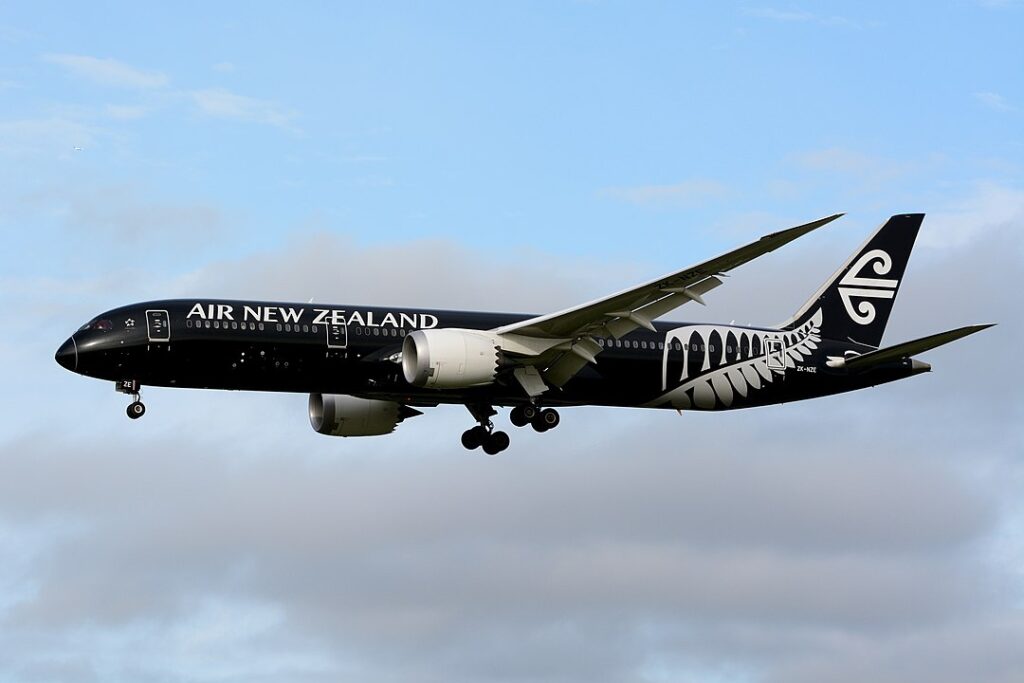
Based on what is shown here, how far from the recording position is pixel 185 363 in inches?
2116

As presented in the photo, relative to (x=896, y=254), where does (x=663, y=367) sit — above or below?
below

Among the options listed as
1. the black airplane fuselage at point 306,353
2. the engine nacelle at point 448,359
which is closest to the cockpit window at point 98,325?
the black airplane fuselage at point 306,353

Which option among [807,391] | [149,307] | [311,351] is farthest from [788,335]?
[149,307]

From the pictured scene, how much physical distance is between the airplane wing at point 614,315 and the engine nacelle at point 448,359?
1276 mm

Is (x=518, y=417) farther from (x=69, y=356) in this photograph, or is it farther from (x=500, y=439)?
(x=69, y=356)

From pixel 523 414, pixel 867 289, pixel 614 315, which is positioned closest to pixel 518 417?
pixel 523 414

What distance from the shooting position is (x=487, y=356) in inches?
2144

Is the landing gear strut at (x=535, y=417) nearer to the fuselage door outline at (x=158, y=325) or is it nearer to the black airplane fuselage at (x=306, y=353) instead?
the black airplane fuselage at (x=306, y=353)

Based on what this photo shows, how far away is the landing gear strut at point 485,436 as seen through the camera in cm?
5959

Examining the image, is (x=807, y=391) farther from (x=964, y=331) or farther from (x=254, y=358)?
(x=254, y=358)

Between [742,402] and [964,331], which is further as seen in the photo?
[742,402]

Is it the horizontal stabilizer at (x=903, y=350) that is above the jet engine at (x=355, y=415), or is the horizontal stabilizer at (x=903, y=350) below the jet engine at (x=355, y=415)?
below

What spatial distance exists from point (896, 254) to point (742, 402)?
882 cm

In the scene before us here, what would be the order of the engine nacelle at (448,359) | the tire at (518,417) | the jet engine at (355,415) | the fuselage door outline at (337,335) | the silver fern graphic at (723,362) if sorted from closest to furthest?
the engine nacelle at (448,359)
the fuselage door outline at (337,335)
the tire at (518,417)
the silver fern graphic at (723,362)
the jet engine at (355,415)
